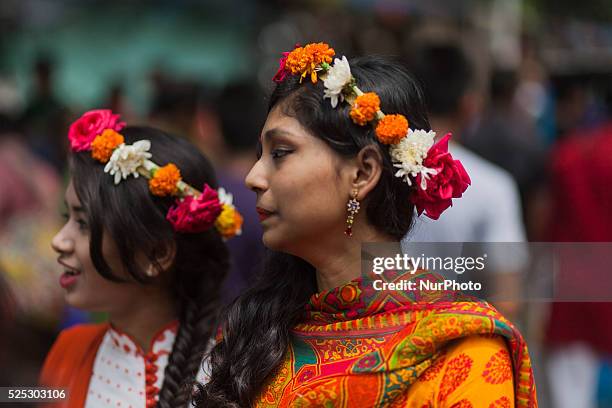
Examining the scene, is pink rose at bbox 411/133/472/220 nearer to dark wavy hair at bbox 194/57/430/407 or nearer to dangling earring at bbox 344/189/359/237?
dark wavy hair at bbox 194/57/430/407

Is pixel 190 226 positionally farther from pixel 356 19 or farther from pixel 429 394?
pixel 356 19

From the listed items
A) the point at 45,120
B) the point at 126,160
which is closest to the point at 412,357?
the point at 126,160

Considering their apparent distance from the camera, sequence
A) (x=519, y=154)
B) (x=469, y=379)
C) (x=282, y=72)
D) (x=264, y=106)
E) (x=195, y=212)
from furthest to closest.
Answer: (x=519, y=154) → (x=195, y=212) → (x=264, y=106) → (x=282, y=72) → (x=469, y=379)

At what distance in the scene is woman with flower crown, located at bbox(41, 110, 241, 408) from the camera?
10.4 feet

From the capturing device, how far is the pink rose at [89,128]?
10.7 ft

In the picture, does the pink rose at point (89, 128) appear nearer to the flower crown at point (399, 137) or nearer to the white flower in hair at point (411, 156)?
the flower crown at point (399, 137)

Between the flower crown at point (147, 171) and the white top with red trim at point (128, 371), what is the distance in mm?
369

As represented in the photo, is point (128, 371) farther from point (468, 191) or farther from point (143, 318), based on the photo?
point (468, 191)

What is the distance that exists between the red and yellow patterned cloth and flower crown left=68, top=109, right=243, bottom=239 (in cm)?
73

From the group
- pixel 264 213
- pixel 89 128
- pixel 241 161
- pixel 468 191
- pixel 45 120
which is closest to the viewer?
pixel 264 213

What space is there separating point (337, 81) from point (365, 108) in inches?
4.2

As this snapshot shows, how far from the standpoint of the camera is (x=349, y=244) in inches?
105

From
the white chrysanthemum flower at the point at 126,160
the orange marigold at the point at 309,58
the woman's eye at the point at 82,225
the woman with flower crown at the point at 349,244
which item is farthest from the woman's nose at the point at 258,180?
the woman's eye at the point at 82,225

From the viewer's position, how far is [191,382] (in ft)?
9.77
